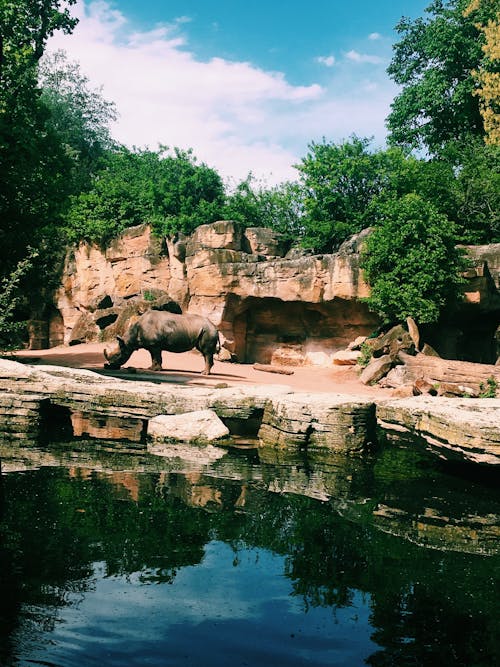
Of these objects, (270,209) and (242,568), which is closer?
(242,568)

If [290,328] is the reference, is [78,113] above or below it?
above

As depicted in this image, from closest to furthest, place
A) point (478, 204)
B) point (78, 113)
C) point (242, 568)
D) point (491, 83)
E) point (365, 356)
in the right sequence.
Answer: point (242, 568) < point (365, 356) < point (478, 204) < point (491, 83) < point (78, 113)

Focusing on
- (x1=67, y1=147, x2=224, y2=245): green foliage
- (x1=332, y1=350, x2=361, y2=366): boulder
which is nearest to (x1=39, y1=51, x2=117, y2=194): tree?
(x1=67, y1=147, x2=224, y2=245): green foliage

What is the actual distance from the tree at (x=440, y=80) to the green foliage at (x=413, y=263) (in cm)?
1024

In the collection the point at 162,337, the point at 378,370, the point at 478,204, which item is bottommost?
the point at 378,370

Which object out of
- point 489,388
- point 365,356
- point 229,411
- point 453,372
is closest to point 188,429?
point 229,411

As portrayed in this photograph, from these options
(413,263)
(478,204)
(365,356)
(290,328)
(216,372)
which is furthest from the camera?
(290,328)

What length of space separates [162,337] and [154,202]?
1221cm

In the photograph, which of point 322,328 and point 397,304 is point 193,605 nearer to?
point 397,304

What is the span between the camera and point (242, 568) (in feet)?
12.8

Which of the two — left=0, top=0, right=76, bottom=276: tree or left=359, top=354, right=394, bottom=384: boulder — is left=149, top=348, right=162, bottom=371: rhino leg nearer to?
left=0, top=0, right=76, bottom=276: tree

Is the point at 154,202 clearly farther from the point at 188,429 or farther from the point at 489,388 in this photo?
the point at 188,429

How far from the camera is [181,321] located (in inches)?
603

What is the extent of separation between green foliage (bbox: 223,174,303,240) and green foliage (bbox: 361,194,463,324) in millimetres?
6383
